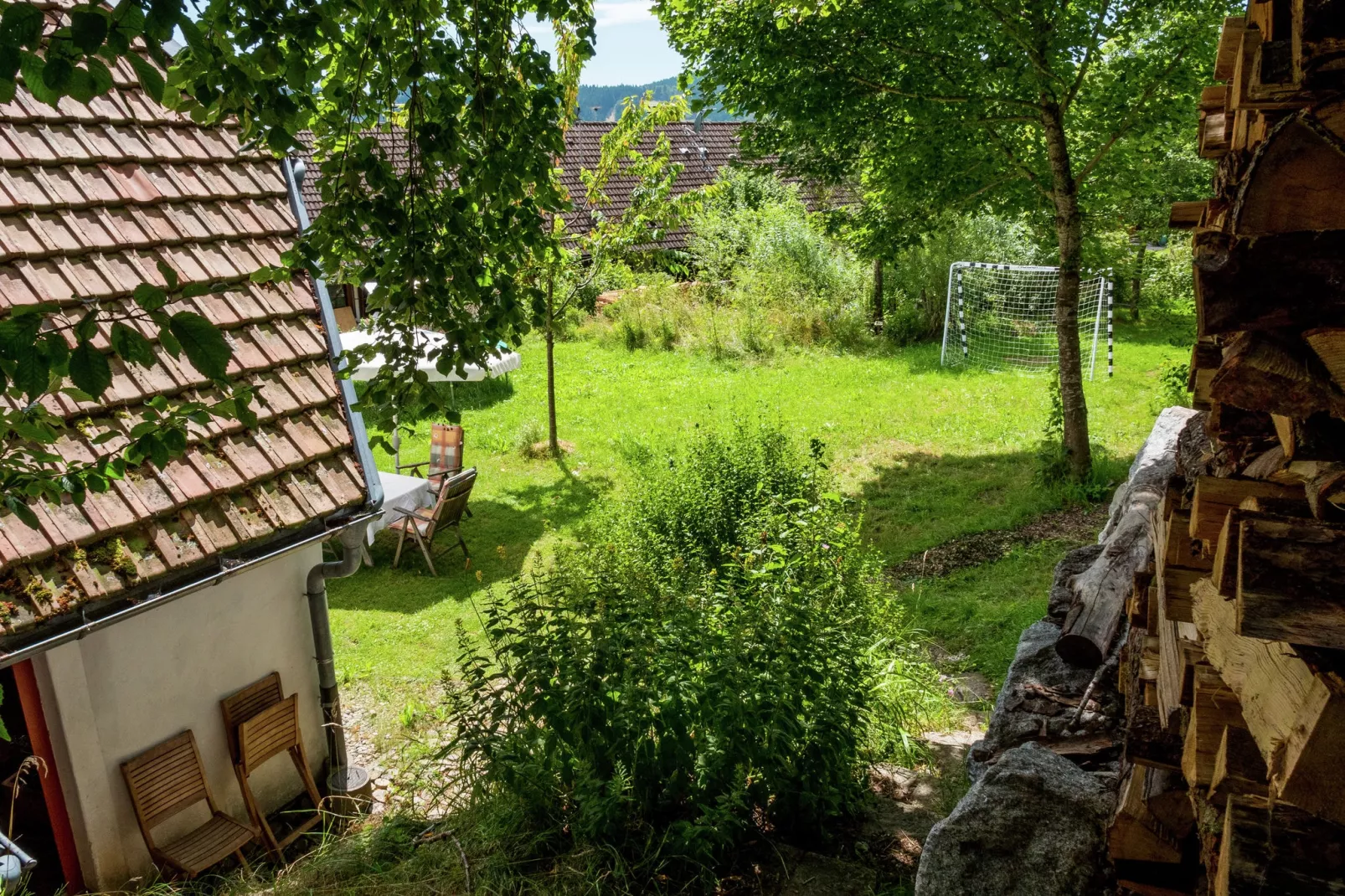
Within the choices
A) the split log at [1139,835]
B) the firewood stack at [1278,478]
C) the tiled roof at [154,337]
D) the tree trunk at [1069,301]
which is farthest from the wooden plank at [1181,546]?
the tree trunk at [1069,301]

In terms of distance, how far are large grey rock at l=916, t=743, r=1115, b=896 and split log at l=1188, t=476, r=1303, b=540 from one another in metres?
1.24

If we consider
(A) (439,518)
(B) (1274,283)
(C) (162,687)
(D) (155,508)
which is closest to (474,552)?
(A) (439,518)

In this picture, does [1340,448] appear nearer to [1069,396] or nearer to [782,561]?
[782,561]

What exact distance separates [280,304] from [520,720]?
264 centimetres

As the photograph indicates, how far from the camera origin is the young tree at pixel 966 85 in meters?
8.30

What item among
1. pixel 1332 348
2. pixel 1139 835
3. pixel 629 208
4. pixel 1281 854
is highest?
pixel 629 208

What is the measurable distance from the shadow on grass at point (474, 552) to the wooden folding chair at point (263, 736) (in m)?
3.41

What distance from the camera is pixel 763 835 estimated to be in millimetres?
4102

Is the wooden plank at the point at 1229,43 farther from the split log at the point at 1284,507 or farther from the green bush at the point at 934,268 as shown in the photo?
the green bush at the point at 934,268

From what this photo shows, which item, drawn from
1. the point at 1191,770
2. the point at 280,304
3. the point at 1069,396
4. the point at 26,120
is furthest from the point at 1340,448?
the point at 1069,396

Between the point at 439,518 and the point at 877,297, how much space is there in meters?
10.5

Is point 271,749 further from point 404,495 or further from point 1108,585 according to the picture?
point 1108,585

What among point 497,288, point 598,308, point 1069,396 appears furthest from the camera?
point 598,308

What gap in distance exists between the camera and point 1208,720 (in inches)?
85.7
